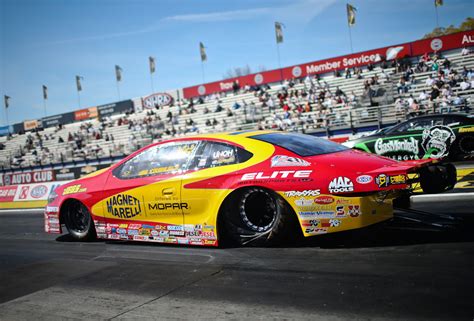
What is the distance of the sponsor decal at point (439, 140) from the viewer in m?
10.8

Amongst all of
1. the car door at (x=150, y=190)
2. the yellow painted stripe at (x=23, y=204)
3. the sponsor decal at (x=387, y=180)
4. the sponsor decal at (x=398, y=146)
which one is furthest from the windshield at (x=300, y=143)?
the yellow painted stripe at (x=23, y=204)

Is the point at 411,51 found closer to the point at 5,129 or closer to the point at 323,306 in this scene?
the point at 323,306

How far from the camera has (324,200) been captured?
4.32 meters

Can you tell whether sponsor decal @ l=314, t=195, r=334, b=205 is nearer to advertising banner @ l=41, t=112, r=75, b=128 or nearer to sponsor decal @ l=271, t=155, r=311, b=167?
sponsor decal @ l=271, t=155, r=311, b=167

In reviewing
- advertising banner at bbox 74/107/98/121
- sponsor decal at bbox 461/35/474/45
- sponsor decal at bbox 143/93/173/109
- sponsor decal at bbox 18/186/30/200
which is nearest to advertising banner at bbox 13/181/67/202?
sponsor decal at bbox 18/186/30/200

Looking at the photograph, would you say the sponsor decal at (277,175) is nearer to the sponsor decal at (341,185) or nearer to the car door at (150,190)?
the sponsor decal at (341,185)

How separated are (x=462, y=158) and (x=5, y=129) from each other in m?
60.8

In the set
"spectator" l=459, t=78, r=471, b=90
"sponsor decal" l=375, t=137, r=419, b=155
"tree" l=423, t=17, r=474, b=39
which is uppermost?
"tree" l=423, t=17, r=474, b=39

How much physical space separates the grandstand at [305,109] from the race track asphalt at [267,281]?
15154 millimetres

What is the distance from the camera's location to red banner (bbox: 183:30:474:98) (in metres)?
27.0

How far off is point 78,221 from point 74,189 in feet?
1.71

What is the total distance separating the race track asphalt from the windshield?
3.21 ft

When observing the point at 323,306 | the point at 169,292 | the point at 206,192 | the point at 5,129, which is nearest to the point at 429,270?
the point at 323,306

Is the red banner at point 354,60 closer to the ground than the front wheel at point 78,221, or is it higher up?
higher up
